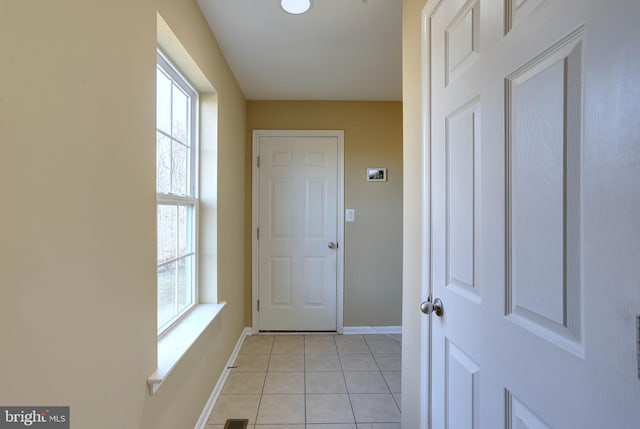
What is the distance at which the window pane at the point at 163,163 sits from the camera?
1.50 meters

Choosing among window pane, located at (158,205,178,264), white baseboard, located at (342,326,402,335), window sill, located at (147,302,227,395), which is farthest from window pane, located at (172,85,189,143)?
white baseboard, located at (342,326,402,335)

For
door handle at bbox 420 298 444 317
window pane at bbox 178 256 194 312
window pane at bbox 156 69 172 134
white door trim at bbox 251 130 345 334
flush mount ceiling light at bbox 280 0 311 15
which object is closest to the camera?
door handle at bbox 420 298 444 317

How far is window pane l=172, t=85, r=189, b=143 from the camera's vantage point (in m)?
1.74

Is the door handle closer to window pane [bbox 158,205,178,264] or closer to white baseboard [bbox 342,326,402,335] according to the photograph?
window pane [bbox 158,205,178,264]

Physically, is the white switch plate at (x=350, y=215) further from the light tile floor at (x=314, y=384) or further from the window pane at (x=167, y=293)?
the window pane at (x=167, y=293)

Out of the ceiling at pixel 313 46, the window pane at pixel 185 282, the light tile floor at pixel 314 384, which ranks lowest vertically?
the light tile floor at pixel 314 384

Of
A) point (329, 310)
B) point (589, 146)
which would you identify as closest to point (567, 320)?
point (589, 146)

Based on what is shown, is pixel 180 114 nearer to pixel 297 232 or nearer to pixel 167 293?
pixel 167 293

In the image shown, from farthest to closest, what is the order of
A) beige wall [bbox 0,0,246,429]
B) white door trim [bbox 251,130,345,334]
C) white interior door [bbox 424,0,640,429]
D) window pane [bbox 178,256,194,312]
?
white door trim [bbox 251,130,345,334], window pane [bbox 178,256,194,312], beige wall [bbox 0,0,246,429], white interior door [bbox 424,0,640,429]

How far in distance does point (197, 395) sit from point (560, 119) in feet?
6.52

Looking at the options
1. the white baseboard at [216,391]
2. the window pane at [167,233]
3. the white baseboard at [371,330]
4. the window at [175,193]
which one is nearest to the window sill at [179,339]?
the window at [175,193]

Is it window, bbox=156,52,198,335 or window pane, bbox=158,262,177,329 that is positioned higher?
window, bbox=156,52,198,335

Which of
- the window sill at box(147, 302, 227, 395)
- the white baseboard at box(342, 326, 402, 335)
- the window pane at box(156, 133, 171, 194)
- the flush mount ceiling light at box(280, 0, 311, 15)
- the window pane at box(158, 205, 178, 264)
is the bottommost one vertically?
the white baseboard at box(342, 326, 402, 335)

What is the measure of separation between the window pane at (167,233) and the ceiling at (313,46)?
117cm
